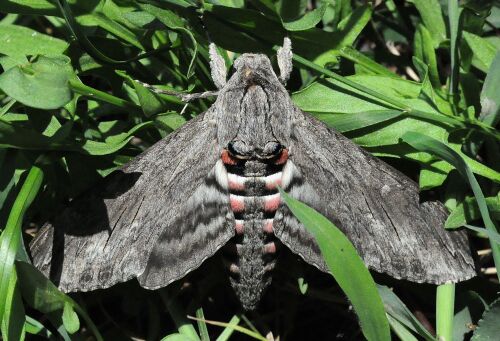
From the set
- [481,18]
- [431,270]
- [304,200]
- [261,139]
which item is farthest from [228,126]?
[481,18]

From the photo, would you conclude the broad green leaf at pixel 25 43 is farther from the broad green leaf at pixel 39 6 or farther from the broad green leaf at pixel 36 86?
the broad green leaf at pixel 36 86

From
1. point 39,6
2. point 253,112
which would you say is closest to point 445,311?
point 253,112

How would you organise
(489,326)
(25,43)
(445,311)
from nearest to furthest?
(489,326) < (445,311) < (25,43)

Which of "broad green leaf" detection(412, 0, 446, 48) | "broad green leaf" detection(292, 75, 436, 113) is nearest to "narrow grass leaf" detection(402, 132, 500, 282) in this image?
"broad green leaf" detection(292, 75, 436, 113)

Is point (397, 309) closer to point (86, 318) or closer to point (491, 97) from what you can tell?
point (491, 97)

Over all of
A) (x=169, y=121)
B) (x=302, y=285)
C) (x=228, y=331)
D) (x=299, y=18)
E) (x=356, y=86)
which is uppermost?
(x=299, y=18)

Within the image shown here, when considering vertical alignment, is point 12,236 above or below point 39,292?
above

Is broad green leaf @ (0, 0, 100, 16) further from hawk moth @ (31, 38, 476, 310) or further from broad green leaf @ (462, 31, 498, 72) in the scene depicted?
broad green leaf @ (462, 31, 498, 72)

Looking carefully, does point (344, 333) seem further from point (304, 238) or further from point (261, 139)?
point (261, 139)

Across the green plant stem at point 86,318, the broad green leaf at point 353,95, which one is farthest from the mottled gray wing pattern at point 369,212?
the green plant stem at point 86,318
